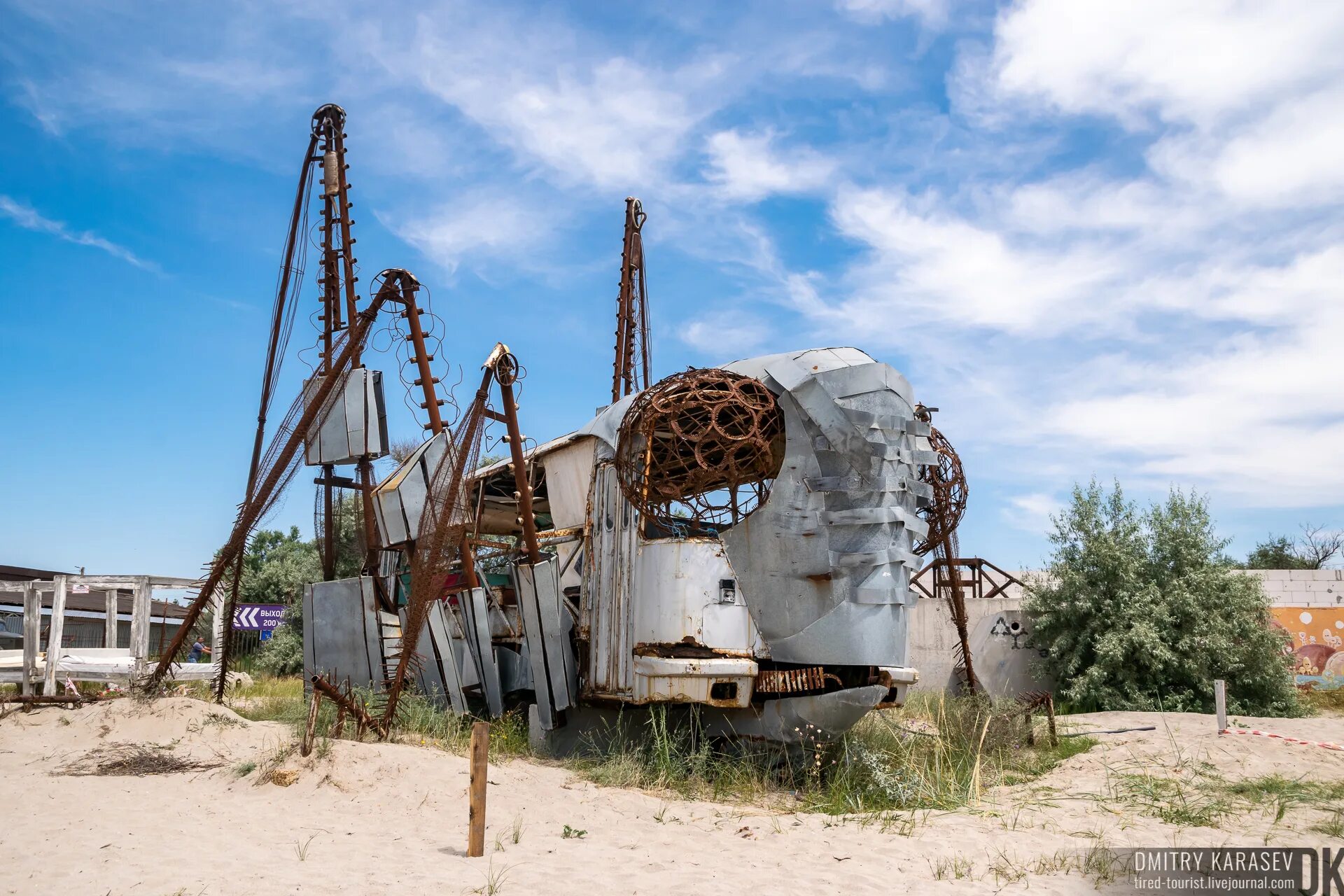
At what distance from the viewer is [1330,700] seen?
1883cm

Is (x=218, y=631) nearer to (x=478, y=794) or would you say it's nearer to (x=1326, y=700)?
(x=478, y=794)

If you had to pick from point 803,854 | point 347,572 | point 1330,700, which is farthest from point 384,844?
point 347,572

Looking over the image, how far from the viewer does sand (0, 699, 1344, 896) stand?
A: 6.31m

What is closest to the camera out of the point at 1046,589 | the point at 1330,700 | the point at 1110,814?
the point at 1110,814

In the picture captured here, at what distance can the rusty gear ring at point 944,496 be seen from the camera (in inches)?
468

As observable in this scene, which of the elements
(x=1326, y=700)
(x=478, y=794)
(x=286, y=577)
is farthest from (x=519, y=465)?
(x=286, y=577)

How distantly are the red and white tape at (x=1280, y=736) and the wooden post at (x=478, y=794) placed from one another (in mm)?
9260

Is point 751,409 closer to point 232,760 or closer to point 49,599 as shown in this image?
point 232,760

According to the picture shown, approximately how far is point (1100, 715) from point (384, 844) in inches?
448

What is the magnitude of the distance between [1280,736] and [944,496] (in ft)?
15.6

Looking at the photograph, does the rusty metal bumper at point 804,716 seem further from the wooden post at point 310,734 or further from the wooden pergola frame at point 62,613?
the wooden pergola frame at point 62,613

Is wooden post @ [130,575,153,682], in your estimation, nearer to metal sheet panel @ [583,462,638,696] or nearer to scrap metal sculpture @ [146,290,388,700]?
scrap metal sculpture @ [146,290,388,700]

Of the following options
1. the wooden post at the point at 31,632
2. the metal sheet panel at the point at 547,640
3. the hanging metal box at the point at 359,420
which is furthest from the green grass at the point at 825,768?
the wooden post at the point at 31,632

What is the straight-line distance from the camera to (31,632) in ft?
56.8
